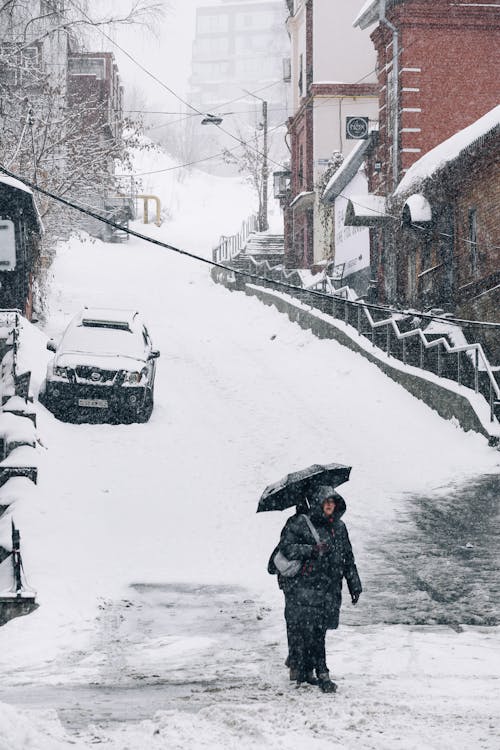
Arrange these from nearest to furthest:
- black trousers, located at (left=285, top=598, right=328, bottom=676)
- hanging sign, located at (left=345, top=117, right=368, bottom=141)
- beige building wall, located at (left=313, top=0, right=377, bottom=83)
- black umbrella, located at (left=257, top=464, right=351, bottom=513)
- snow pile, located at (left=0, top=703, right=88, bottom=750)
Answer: snow pile, located at (left=0, top=703, right=88, bottom=750) < black trousers, located at (left=285, top=598, right=328, bottom=676) < black umbrella, located at (left=257, top=464, right=351, bottom=513) < hanging sign, located at (left=345, top=117, right=368, bottom=141) < beige building wall, located at (left=313, top=0, right=377, bottom=83)

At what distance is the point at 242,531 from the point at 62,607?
411 cm

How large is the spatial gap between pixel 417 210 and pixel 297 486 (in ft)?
69.7

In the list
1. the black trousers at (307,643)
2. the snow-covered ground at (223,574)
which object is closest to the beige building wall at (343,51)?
the snow-covered ground at (223,574)

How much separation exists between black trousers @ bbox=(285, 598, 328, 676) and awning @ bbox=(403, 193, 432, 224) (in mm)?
21306

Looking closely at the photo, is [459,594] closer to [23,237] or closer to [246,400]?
[246,400]

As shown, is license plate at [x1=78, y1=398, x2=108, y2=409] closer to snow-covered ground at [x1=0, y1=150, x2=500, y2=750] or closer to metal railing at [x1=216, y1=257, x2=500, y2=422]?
snow-covered ground at [x1=0, y1=150, x2=500, y2=750]

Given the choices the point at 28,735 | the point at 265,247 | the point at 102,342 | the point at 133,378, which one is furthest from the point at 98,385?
the point at 265,247

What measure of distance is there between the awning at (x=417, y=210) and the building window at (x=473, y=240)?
192cm

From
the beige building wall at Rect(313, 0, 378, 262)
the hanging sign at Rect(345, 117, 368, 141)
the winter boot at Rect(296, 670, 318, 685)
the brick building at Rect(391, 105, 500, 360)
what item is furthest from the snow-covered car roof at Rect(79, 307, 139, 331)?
the beige building wall at Rect(313, 0, 378, 262)

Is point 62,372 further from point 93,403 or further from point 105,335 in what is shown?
point 105,335

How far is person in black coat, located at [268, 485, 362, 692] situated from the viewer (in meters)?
7.67

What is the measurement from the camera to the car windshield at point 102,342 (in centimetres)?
2012

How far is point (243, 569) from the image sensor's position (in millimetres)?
12648

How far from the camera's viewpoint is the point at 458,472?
17641 mm
